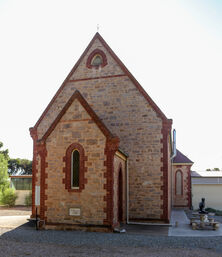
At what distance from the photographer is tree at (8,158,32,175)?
267ft

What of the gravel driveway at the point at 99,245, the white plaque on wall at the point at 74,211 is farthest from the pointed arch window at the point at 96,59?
the gravel driveway at the point at 99,245

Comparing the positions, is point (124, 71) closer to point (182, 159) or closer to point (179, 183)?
point (182, 159)

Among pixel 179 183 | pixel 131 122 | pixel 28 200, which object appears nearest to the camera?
pixel 131 122

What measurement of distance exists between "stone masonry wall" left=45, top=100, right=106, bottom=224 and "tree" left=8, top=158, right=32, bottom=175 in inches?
2693

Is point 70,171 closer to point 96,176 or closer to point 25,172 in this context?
point 96,176

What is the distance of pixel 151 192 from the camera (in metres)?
18.5

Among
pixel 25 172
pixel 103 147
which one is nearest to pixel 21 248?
pixel 103 147

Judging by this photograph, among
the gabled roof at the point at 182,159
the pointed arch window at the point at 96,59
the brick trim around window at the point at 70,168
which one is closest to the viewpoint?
the brick trim around window at the point at 70,168

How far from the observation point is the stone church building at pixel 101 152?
15320 millimetres

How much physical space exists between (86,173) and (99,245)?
4450mm

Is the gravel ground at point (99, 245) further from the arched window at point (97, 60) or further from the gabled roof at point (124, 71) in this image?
the arched window at point (97, 60)

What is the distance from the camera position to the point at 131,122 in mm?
19484

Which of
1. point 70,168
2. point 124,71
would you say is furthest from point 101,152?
point 124,71

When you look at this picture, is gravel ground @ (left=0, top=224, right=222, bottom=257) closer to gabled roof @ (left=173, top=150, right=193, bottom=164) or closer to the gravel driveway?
the gravel driveway
